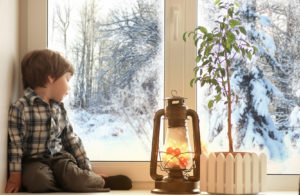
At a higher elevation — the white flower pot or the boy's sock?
the white flower pot

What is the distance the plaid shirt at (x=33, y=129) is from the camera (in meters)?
2.07

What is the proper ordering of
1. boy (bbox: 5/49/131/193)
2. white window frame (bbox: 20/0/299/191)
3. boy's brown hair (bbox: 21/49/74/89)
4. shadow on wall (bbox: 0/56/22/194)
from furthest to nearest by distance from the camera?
1. white window frame (bbox: 20/0/299/191)
2. boy's brown hair (bbox: 21/49/74/89)
3. boy (bbox: 5/49/131/193)
4. shadow on wall (bbox: 0/56/22/194)

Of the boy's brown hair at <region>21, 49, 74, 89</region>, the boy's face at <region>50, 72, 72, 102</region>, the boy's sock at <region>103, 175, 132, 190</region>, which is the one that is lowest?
the boy's sock at <region>103, 175, 132, 190</region>

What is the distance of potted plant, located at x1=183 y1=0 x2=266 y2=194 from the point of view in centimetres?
200

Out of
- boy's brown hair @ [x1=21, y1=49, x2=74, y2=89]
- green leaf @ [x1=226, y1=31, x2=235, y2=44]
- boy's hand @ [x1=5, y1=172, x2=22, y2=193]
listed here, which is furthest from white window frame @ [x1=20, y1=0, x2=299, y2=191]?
boy's hand @ [x1=5, y1=172, x2=22, y2=193]

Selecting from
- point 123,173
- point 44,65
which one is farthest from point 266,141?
point 44,65

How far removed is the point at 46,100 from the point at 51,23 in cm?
41

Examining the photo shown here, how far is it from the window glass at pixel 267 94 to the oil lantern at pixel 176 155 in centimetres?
28

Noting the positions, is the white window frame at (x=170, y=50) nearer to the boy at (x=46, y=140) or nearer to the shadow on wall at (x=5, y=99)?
the boy at (x=46, y=140)

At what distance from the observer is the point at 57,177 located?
6.98 feet

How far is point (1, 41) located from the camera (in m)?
1.97

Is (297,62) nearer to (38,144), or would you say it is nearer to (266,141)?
(266,141)

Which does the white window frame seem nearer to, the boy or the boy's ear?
the boy

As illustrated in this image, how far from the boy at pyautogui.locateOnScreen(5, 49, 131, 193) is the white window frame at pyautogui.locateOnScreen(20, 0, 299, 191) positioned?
9cm
